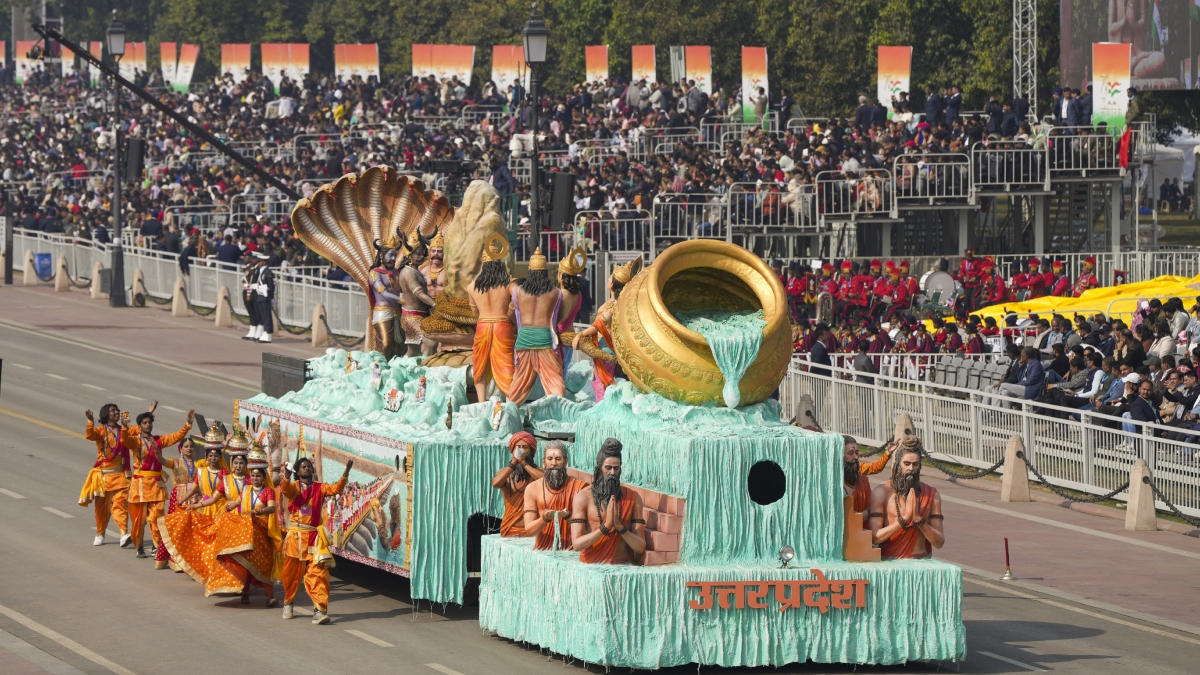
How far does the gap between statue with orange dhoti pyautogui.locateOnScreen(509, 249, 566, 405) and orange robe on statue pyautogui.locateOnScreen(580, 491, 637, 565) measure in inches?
130

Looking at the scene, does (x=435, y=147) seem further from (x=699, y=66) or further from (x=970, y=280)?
(x=970, y=280)

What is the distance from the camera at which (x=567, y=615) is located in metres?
15.2

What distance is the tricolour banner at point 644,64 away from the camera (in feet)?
180

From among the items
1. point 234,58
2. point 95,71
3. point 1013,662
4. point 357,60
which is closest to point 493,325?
point 1013,662

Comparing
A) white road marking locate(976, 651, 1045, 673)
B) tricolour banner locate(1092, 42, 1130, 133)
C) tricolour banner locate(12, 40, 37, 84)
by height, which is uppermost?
tricolour banner locate(12, 40, 37, 84)

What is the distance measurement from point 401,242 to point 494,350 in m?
2.78

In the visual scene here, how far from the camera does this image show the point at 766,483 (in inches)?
612

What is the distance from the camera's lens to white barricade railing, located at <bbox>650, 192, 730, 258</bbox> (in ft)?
129

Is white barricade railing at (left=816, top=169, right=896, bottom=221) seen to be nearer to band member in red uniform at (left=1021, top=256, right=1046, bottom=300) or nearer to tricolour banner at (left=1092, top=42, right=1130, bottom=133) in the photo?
band member in red uniform at (left=1021, top=256, right=1046, bottom=300)

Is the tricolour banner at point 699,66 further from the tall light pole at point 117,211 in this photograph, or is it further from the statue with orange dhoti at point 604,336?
the statue with orange dhoti at point 604,336

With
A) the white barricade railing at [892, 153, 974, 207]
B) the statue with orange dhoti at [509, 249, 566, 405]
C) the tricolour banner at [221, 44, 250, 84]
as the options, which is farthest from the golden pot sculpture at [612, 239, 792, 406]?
the tricolour banner at [221, 44, 250, 84]

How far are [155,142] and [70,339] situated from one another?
22.4m

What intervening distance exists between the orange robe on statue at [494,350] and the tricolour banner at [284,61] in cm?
4786

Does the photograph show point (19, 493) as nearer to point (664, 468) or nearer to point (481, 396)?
point (481, 396)
